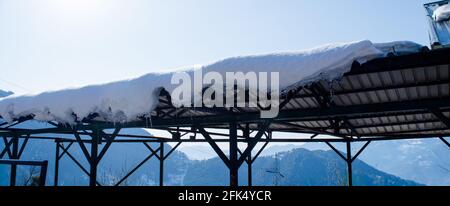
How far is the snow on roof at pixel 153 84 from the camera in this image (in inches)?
171

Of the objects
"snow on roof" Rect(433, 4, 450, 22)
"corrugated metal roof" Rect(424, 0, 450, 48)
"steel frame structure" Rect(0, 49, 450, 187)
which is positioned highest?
"snow on roof" Rect(433, 4, 450, 22)

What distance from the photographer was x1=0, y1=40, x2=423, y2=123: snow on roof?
4.35 m

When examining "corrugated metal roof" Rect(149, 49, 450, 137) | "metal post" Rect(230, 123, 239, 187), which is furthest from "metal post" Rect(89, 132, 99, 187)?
"metal post" Rect(230, 123, 239, 187)

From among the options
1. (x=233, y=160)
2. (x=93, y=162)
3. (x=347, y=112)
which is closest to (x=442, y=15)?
(x=347, y=112)

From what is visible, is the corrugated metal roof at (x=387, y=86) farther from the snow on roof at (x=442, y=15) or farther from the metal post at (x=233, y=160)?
the snow on roof at (x=442, y=15)

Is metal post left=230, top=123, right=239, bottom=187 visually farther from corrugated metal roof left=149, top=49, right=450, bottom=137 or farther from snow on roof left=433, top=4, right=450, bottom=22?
snow on roof left=433, top=4, right=450, bottom=22

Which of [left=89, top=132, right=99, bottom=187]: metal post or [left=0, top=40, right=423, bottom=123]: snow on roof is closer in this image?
[left=0, top=40, right=423, bottom=123]: snow on roof

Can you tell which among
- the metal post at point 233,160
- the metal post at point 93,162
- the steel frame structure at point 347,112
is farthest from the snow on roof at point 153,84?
the metal post at point 233,160

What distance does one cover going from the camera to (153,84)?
235 inches

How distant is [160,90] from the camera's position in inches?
233

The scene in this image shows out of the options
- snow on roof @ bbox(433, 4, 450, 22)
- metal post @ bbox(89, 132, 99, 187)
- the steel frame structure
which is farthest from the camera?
metal post @ bbox(89, 132, 99, 187)

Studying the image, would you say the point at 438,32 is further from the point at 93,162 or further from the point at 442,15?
the point at 93,162
